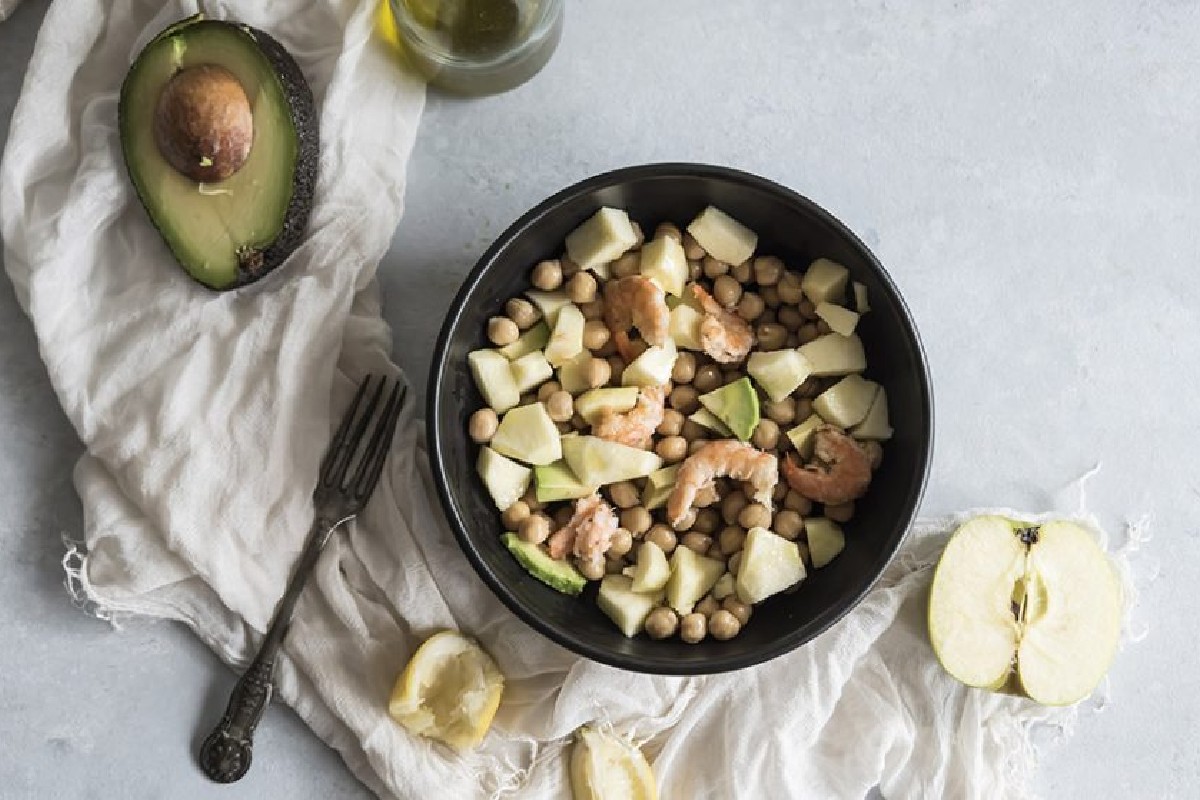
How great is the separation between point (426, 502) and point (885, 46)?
901 mm

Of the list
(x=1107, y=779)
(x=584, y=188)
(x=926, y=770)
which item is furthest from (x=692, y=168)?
(x=1107, y=779)

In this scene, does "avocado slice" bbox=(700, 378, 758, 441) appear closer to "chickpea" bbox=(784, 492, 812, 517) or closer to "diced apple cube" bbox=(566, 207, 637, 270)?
"chickpea" bbox=(784, 492, 812, 517)

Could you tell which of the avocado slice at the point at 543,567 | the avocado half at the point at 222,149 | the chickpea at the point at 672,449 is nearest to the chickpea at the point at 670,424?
the chickpea at the point at 672,449

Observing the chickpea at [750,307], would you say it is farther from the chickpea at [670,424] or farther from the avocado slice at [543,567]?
the avocado slice at [543,567]

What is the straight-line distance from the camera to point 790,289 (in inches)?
71.3

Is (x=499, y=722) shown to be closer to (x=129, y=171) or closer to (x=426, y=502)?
(x=426, y=502)

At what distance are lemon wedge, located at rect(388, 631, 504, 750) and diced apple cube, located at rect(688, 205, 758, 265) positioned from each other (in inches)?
23.8

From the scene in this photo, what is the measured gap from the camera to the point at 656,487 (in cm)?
177

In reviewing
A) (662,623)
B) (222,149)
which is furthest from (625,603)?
(222,149)

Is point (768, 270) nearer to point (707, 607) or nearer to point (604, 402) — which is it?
point (604, 402)

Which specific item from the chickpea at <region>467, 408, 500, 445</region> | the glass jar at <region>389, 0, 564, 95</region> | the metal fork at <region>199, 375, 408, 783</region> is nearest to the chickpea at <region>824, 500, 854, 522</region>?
the chickpea at <region>467, 408, 500, 445</region>

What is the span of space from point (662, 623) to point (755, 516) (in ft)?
0.58

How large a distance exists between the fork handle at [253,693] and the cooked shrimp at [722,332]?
53 centimetres

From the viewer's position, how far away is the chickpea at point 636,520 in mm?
1776
